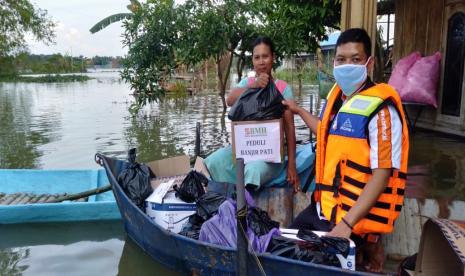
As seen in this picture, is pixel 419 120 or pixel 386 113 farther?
pixel 419 120

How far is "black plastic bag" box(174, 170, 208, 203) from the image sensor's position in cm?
387

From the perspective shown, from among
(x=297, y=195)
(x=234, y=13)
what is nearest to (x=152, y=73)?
(x=234, y=13)

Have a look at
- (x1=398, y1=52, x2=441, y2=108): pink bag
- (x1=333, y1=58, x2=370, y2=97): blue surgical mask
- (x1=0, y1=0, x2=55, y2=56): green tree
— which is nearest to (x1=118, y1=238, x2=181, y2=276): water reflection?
(x1=333, y1=58, x2=370, y2=97): blue surgical mask

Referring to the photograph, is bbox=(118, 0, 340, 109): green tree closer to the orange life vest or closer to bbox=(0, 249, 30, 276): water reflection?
bbox=(0, 249, 30, 276): water reflection

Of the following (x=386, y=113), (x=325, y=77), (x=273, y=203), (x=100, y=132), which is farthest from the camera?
(x=325, y=77)

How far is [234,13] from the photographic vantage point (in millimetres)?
9633

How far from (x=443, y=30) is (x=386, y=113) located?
23.1 ft

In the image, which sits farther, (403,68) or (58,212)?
(403,68)

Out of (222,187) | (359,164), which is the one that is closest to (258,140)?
(222,187)

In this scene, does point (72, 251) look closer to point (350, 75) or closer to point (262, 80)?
point (262, 80)

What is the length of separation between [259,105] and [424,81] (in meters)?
5.78

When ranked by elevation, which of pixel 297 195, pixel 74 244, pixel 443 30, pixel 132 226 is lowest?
pixel 74 244

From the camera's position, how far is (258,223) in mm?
3076

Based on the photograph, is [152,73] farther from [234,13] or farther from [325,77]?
[325,77]
